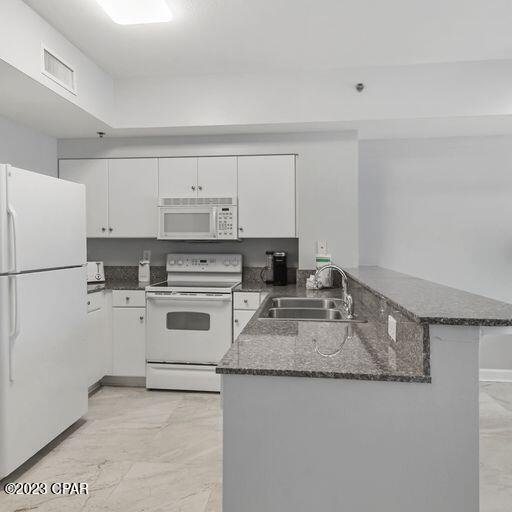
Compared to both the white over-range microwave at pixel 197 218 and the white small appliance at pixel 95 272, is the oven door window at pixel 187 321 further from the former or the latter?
the white small appliance at pixel 95 272

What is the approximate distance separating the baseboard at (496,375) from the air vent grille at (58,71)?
4.09 meters

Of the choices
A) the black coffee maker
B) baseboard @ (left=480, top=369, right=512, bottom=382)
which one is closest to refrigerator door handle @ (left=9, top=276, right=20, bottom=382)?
the black coffee maker

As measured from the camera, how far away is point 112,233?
3754 mm

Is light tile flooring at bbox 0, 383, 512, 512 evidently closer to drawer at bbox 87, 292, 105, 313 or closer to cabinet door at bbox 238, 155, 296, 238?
drawer at bbox 87, 292, 105, 313

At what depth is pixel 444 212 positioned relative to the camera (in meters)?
3.76

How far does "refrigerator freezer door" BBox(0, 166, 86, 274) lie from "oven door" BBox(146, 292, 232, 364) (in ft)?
2.81

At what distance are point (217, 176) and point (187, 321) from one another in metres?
1.29

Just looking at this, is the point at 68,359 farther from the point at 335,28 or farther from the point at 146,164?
the point at 335,28

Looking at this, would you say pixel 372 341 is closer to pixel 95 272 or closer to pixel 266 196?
pixel 266 196

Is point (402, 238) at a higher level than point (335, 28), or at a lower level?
lower

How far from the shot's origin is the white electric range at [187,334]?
330 cm

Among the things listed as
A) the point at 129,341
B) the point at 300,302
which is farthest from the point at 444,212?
the point at 129,341

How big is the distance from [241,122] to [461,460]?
2.81 meters

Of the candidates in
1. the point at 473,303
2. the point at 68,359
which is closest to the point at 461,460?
the point at 473,303
